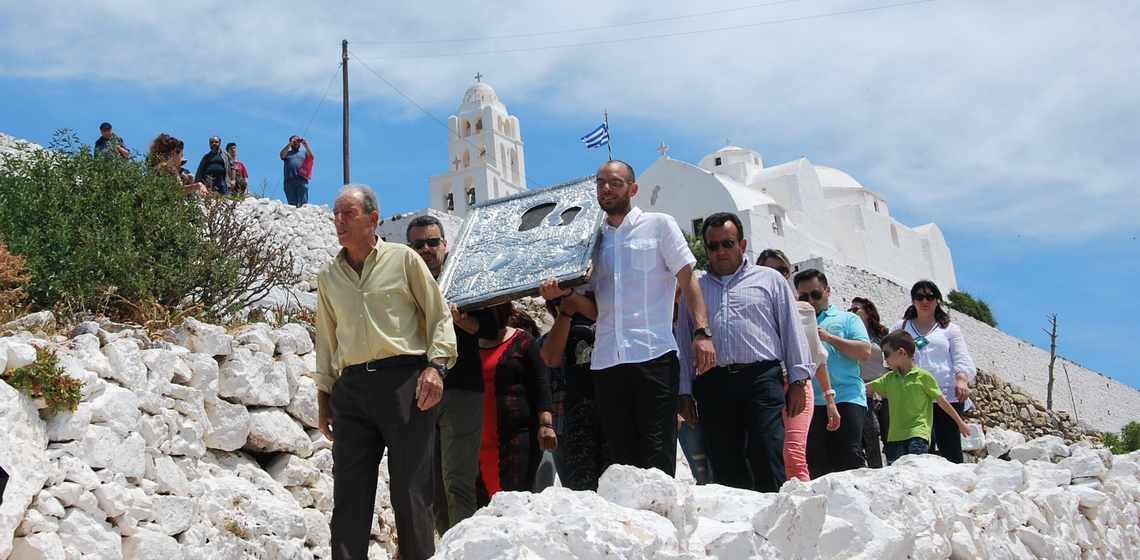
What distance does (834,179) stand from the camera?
166 ft

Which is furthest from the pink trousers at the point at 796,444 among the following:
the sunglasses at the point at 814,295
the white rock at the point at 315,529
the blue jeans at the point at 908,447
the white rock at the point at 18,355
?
the white rock at the point at 18,355

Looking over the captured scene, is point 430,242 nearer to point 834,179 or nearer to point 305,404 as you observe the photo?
point 305,404

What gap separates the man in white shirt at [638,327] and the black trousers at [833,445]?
5.09ft

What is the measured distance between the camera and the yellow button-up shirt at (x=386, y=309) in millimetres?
4477

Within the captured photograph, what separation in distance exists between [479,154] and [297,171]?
31893 mm

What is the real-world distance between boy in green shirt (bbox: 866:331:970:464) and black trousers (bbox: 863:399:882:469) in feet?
2.98

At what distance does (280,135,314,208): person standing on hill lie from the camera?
19.3m

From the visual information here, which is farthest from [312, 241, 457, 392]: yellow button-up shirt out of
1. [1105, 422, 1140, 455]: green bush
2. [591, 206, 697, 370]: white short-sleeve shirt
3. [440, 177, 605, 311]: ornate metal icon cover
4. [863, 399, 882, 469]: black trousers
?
[1105, 422, 1140, 455]: green bush

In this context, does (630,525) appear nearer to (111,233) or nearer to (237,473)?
(237,473)

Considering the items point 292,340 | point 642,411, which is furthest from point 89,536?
point 642,411

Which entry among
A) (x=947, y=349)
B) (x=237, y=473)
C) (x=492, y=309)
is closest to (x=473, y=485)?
(x=492, y=309)

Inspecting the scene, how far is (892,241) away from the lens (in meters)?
49.8

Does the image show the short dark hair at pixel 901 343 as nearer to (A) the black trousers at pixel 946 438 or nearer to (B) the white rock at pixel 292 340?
(A) the black trousers at pixel 946 438

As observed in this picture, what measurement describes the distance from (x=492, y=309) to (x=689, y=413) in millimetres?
1294
